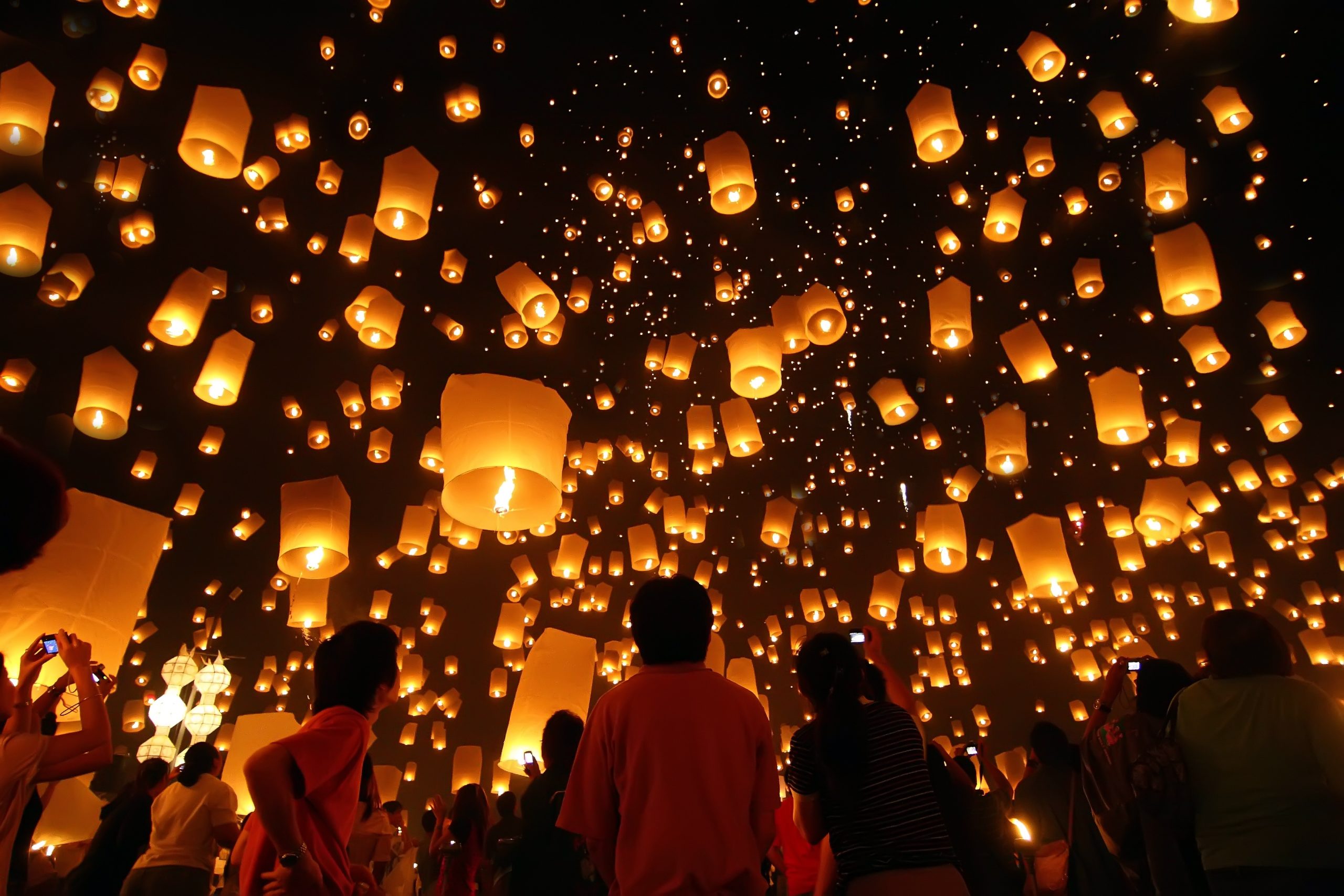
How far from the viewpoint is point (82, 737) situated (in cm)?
224

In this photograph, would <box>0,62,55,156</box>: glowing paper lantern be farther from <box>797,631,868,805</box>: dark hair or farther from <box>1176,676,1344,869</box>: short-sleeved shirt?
<box>1176,676,1344,869</box>: short-sleeved shirt

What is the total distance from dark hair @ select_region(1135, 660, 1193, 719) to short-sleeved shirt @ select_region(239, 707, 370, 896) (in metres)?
2.61

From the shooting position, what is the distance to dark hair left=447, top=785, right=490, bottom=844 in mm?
4047

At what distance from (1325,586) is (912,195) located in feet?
26.2

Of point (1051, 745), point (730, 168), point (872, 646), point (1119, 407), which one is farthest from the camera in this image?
point (1119, 407)

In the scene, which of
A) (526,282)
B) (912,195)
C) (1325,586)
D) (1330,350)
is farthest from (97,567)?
(1325,586)

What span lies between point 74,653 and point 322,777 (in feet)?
3.25

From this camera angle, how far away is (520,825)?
306 cm

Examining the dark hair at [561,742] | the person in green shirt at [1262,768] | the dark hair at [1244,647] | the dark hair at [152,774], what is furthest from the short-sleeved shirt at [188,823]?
the dark hair at [1244,647]

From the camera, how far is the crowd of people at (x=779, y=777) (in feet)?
5.82

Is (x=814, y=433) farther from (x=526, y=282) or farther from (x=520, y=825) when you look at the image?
(x=520, y=825)

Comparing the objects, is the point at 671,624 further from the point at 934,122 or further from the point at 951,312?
the point at 951,312

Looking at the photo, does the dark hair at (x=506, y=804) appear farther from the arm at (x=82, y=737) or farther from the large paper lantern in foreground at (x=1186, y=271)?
the large paper lantern in foreground at (x=1186, y=271)

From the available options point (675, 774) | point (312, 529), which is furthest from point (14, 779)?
point (312, 529)
